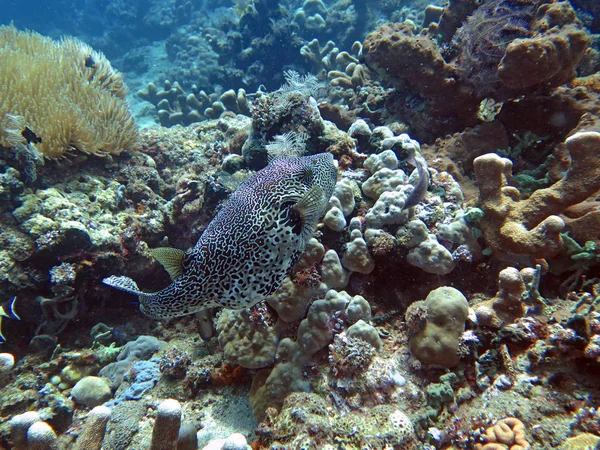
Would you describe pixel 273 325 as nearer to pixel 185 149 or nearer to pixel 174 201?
pixel 174 201

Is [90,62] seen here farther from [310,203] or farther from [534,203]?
[534,203]

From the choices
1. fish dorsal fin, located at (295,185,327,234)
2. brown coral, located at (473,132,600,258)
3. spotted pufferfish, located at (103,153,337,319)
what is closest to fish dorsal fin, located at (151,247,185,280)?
spotted pufferfish, located at (103,153,337,319)

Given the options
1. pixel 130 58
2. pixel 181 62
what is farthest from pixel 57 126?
pixel 130 58

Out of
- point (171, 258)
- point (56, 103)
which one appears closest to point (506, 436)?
point (171, 258)

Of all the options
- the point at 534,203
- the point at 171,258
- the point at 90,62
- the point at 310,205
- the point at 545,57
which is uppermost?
the point at 90,62

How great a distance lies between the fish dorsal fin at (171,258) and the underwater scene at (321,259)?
1cm

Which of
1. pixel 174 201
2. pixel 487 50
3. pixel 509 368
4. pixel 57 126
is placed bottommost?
pixel 509 368

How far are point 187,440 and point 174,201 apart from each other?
423cm

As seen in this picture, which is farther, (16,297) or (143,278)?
(143,278)

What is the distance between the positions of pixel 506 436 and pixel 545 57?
5.36 meters

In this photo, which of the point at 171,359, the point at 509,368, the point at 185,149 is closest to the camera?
the point at 509,368

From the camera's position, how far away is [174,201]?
6.20 m

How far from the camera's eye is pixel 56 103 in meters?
5.69

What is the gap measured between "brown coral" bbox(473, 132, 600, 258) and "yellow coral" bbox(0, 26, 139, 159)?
21.9 feet
